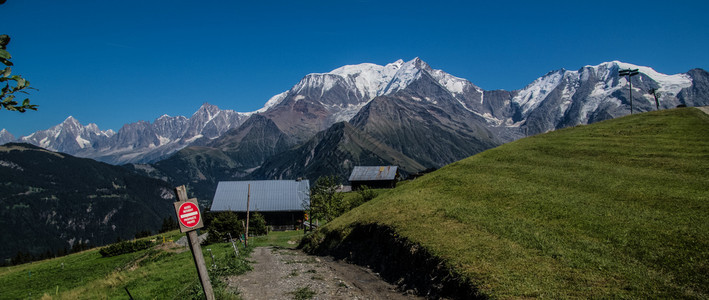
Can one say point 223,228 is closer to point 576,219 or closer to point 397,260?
point 397,260

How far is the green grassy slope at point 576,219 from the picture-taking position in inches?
680

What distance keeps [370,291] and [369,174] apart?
4536 inches

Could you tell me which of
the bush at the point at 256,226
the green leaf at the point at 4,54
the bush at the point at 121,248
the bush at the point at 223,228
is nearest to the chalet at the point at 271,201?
the bush at the point at 256,226

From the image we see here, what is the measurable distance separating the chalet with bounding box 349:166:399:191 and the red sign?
123266 mm

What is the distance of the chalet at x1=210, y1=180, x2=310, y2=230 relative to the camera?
93812 mm

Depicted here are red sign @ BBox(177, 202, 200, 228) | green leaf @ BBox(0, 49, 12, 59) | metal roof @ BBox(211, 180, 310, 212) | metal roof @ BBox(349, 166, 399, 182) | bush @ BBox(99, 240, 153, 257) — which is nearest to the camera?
green leaf @ BBox(0, 49, 12, 59)

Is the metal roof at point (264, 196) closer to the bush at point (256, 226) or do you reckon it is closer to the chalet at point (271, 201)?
the chalet at point (271, 201)

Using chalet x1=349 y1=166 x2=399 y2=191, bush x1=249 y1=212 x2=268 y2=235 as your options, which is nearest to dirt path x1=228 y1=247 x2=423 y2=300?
bush x1=249 y1=212 x2=268 y2=235

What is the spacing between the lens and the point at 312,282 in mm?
24672

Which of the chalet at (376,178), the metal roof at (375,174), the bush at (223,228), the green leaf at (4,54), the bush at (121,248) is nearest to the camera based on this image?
the green leaf at (4,54)

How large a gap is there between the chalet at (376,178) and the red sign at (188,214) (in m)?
123

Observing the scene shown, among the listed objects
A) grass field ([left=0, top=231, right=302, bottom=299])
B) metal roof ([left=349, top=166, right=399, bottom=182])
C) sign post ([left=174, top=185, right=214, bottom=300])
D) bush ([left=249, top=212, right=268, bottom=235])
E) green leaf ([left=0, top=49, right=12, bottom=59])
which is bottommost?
bush ([left=249, top=212, right=268, bottom=235])

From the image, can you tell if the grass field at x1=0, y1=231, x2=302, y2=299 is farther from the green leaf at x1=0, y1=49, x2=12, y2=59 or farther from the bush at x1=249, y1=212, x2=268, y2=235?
the bush at x1=249, y1=212, x2=268, y2=235

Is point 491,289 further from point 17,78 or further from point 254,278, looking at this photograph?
point 17,78
